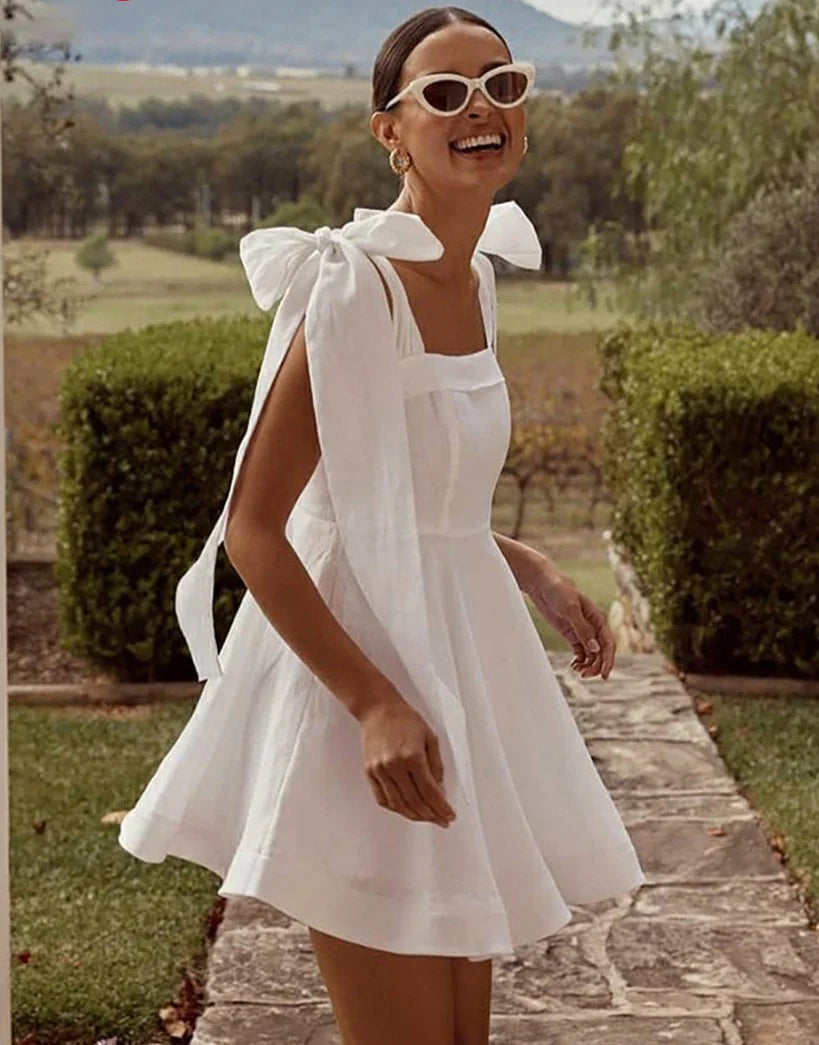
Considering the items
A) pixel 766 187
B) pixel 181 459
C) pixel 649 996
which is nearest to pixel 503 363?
pixel 766 187

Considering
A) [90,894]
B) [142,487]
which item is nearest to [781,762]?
[90,894]

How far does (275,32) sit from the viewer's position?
30.0 feet

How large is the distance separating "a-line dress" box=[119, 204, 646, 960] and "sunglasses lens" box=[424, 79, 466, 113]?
0.50 ft

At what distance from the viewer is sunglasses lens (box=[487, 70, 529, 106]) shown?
7.29ft

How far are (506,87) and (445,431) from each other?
1.29ft

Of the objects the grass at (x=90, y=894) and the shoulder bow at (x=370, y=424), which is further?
the grass at (x=90, y=894)

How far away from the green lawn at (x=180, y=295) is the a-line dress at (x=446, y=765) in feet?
21.6

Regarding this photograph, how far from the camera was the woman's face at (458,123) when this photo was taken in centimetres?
221

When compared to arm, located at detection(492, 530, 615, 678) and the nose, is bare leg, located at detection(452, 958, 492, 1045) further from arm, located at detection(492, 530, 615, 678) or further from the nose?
the nose

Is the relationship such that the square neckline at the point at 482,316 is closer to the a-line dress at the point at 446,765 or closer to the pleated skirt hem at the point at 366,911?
the a-line dress at the point at 446,765

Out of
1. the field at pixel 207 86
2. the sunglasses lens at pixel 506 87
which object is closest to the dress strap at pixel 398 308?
the sunglasses lens at pixel 506 87

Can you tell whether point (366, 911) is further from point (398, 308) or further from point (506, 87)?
point (506, 87)

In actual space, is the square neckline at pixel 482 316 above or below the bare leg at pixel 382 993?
above

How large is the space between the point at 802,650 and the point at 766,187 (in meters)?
2.86
